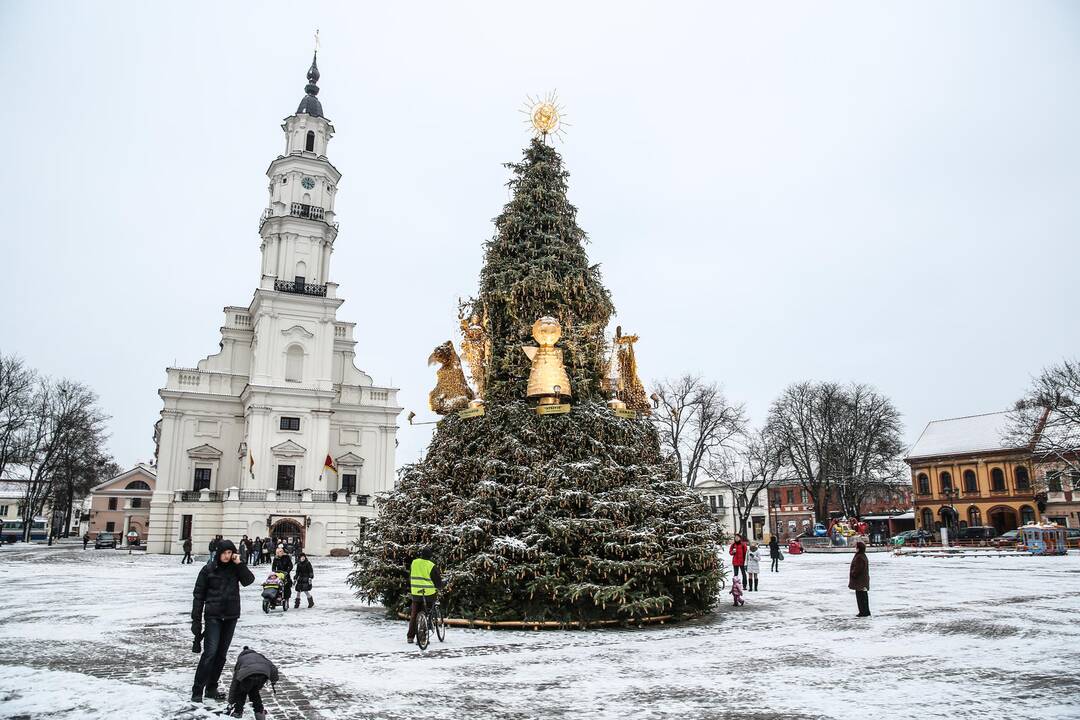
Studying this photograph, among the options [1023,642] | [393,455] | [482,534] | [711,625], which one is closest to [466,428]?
[482,534]

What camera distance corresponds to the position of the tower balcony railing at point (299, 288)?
54.9 metres

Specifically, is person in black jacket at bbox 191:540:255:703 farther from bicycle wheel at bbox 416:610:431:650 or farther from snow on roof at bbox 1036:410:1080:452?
snow on roof at bbox 1036:410:1080:452

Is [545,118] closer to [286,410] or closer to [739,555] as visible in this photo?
[739,555]

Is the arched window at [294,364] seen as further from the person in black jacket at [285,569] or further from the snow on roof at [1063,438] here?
the snow on roof at [1063,438]

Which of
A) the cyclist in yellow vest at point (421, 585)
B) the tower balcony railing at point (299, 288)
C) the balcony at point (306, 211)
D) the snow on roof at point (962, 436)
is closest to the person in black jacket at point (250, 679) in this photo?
the cyclist in yellow vest at point (421, 585)

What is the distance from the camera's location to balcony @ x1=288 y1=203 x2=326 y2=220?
2247 inches

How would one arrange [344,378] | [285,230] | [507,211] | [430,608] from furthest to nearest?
1. [344,378]
2. [285,230]
3. [507,211]
4. [430,608]

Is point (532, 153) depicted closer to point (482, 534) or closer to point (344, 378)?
point (482, 534)

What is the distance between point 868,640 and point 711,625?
9.04 ft

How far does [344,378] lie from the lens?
59656mm

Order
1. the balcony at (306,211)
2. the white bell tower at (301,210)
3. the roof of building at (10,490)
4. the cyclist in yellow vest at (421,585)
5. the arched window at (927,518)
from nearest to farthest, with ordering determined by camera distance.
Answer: the cyclist in yellow vest at (421,585)
the white bell tower at (301,210)
the balcony at (306,211)
the arched window at (927,518)
the roof of building at (10,490)

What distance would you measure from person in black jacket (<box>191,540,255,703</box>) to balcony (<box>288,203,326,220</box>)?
52.6 metres

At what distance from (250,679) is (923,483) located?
77083 mm

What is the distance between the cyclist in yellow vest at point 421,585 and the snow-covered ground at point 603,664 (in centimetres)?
51
